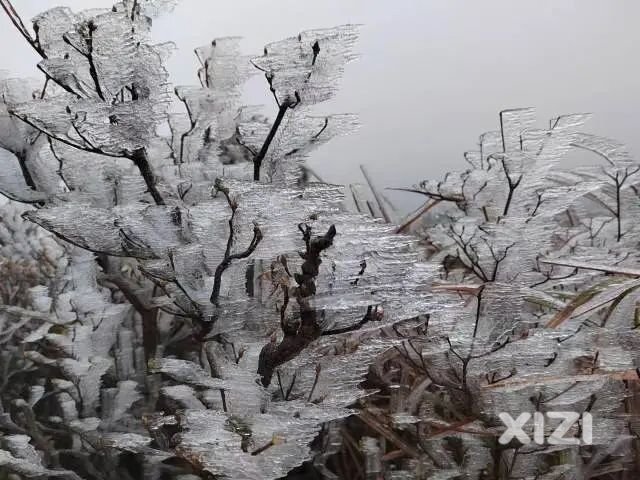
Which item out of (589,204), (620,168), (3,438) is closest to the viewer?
(3,438)

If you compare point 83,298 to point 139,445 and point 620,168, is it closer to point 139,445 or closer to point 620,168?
point 139,445

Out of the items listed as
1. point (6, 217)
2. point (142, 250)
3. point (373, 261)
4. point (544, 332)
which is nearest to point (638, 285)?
point (544, 332)

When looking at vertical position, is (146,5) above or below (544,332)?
above

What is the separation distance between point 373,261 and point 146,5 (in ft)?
0.74

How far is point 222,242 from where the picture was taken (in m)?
0.41

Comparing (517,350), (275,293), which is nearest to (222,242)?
(275,293)

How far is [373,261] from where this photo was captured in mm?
406
